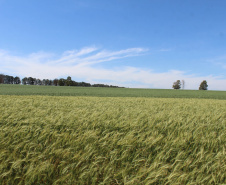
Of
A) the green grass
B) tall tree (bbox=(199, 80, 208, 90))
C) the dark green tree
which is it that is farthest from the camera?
the dark green tree

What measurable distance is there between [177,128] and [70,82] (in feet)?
315

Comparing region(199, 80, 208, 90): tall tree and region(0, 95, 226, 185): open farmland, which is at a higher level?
region(199, 80, 208, 90): tall tree

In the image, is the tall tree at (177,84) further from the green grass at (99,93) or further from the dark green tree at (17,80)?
→ the dark green tree at (17,80)

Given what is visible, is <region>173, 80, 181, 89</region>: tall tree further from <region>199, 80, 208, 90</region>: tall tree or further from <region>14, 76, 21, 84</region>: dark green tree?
<region>14, 76, 21, 84</region>: dark green tree

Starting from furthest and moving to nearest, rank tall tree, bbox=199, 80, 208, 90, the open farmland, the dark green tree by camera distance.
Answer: the dark green tree → tall tree, bbox=199, 80, 208, 90 → the open farmland

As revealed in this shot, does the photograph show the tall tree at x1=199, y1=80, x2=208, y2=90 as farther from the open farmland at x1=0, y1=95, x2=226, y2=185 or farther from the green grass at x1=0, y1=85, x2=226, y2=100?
the open farmland at x1=0, y1=95, x2=226, y2=185

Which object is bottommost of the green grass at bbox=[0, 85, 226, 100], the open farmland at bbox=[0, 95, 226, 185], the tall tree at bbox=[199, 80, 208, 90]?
the open farmland at bbox=[0, 95, 226, 185]

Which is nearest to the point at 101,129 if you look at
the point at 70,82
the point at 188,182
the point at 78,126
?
the point at 78,126

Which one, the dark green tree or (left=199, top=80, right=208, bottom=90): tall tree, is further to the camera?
the dark green tree

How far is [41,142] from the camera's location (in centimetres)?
334

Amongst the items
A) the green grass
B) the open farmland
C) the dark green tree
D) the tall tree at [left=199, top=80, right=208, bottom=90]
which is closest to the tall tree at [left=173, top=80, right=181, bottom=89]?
the tall tree at [left=199, top=80, right=208, bottom=90]

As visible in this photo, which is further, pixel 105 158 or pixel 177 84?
A: pixel 177 84

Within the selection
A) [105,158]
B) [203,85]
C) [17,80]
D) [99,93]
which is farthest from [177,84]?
[17,80]

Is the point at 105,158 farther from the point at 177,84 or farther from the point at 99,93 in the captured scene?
the point at 177,84
